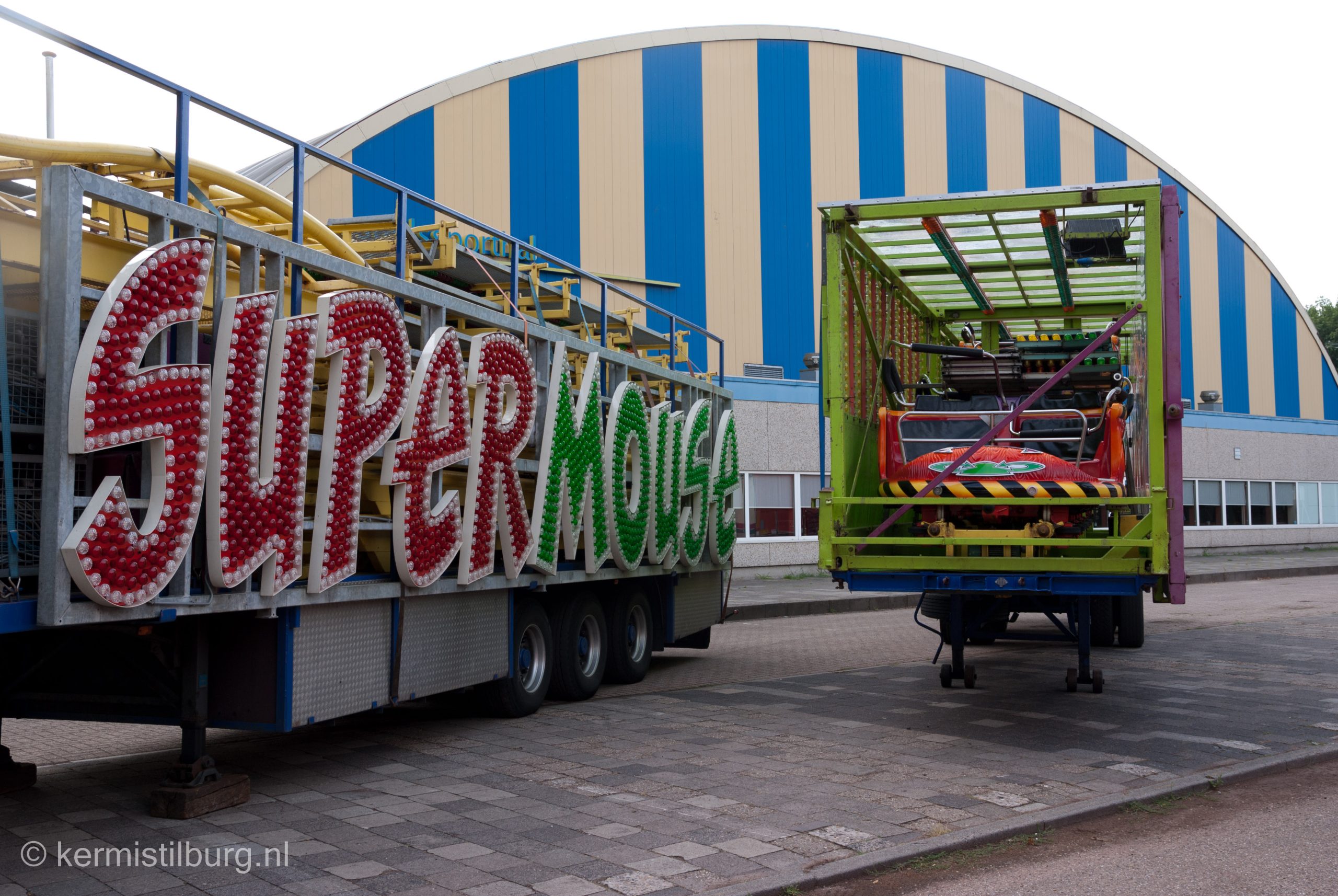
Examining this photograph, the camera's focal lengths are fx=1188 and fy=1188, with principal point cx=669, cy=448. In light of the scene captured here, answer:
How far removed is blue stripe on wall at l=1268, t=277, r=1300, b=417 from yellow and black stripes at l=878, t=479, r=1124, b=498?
2991 centimetres

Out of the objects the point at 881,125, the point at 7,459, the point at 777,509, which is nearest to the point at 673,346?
the point at 7,459

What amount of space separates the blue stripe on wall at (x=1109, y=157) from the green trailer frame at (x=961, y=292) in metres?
19.8

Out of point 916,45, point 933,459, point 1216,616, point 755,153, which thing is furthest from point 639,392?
point 916,45

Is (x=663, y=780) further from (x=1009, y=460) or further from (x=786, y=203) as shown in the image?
(x=786, y=203)

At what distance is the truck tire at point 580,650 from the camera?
9.81 metres

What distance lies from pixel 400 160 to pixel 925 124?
12.3 m

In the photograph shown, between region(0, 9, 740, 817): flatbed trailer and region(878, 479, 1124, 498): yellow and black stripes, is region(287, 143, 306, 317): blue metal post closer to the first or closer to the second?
region(0, 9, 740, 817): flatbed trailer

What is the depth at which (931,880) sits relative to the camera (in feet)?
17.1

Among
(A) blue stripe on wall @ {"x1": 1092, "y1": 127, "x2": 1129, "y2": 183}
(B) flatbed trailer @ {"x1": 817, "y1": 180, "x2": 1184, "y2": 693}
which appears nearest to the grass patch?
(B) flatbed trailer @ {"x1": 817, "y1": 180, "x2": 1184, "y2": 693}

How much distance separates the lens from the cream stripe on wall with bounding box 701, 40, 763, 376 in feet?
81.8

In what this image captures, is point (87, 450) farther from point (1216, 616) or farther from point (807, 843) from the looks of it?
point (1216, 616)

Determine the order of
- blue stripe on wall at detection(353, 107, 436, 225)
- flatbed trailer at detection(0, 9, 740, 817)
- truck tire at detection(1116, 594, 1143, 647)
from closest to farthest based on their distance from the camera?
flatbed trailer at detection(0, 9, 740, 817), truck tire at detection(1116, 594, 1143, 647), blue stripe on wall at detection(353, 107, 436, 225)

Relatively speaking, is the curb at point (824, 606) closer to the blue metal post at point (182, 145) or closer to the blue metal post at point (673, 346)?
the blue metal post at point (673, 346)

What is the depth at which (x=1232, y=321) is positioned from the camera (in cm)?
3356
